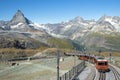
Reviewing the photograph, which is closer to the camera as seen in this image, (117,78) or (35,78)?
(117,78)

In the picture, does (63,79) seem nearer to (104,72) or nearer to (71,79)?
(71,79)

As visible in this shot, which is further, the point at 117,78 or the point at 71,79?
the point at 117,78

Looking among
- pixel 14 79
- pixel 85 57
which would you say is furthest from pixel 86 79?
pixel 85 57

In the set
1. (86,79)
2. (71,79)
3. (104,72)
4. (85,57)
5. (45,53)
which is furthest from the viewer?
(45,53)

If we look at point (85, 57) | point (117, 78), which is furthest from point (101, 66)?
point (85, 57)

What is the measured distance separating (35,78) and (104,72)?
69.7ft

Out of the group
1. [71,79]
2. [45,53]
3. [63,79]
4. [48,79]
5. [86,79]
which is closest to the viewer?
[63,79]

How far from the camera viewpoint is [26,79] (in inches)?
3061

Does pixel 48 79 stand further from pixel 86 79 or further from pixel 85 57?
pixel 85 57

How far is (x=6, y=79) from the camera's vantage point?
259 feet

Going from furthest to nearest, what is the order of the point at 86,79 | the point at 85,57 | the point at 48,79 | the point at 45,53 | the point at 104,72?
the point at 45,53 < the point at 85,57 < the point at 104,72 < the point at 48,79 < the point at 86,79

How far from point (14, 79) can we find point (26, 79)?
3684mm

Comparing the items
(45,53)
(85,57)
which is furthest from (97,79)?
(45,53)

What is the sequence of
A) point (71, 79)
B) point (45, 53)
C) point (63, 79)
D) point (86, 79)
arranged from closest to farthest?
1. point (63, 79)
2. point (71, 79)
3. point (86, 79)
4. point (45, 53)
